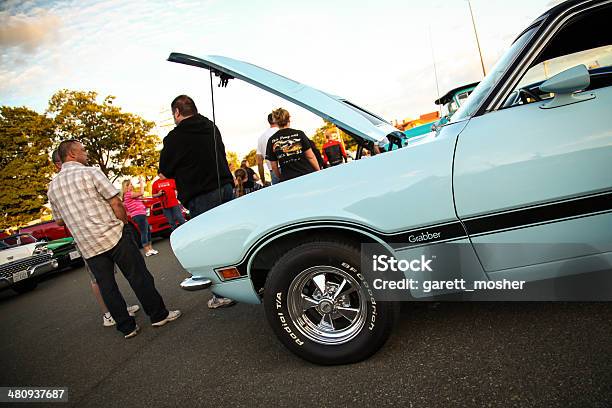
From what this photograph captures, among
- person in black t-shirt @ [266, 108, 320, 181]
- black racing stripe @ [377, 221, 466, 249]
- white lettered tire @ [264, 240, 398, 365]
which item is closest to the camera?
black racing stripe @ [377, 221, 466, 249]

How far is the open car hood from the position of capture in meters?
2.16

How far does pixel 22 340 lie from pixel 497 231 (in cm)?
496

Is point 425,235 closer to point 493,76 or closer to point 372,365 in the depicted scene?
point 372,365

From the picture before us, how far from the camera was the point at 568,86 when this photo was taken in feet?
5.57

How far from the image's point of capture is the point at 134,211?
7.39 m

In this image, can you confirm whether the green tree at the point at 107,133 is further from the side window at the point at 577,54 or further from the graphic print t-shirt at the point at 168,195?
the side window at the point at 577,54

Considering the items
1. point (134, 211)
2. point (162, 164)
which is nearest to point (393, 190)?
point (162, 164)

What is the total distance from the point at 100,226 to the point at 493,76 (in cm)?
320

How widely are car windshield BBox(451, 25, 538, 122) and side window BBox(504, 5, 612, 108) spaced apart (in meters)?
0.23

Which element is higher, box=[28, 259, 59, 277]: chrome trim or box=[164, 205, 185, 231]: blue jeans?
box=[164, 205, 185, 231]: blue jeans

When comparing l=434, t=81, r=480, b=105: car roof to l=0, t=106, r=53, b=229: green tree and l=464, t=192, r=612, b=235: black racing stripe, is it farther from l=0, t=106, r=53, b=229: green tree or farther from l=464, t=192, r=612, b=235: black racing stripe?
l=0, t=106, r=53, b=229: green tree

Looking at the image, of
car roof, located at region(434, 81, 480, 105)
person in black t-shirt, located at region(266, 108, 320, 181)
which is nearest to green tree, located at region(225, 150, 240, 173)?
car roof, located at region(434, 81, 480, 105)

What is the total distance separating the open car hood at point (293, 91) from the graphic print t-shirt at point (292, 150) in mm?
1374

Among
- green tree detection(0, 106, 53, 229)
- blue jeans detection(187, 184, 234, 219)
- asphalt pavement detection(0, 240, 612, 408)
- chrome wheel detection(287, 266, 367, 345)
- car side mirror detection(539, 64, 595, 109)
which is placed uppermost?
green tree detection(0, 106, 53, 229)
